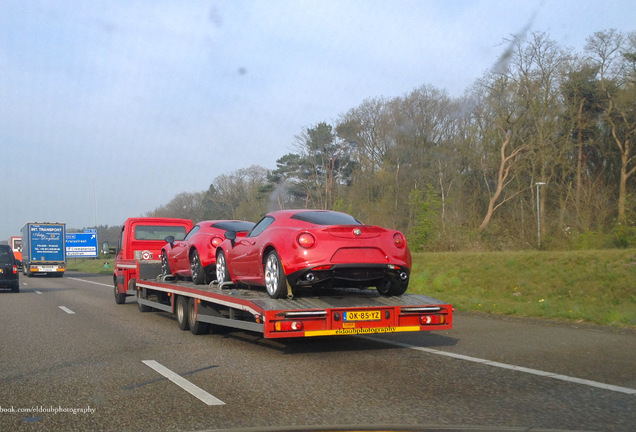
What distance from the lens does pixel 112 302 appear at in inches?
→ 745

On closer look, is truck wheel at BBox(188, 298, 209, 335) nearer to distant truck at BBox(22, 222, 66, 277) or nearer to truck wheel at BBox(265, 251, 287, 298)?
truck wheel at BBox(265, 251, 287, 298)

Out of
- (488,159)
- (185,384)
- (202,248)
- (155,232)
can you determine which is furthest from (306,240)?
(488,159)

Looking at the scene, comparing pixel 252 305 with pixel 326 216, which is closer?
pixel 252 305

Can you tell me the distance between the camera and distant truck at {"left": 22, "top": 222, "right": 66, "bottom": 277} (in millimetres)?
41375

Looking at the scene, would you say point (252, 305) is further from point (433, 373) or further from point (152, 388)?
point (433, 373)

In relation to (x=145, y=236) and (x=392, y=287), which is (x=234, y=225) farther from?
(x=145, y=236)

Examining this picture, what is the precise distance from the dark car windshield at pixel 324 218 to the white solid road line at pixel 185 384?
268 cm

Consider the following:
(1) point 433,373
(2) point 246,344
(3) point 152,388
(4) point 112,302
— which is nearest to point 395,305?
(1) point 433,373

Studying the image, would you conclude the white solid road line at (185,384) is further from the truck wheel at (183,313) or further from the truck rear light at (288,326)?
the truck wheel at (183,313)

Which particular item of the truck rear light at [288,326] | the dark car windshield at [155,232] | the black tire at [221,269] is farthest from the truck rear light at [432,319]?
the dark car windshield at [155,232]

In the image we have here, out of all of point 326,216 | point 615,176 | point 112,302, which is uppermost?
point 615,176

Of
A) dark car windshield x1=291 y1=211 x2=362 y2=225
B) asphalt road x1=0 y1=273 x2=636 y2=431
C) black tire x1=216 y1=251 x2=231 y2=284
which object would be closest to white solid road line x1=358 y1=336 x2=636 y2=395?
asphalt road x1=0 y1=273 x2=636 y2=431

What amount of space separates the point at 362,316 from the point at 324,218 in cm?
161

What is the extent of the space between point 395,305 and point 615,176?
3385 cm
